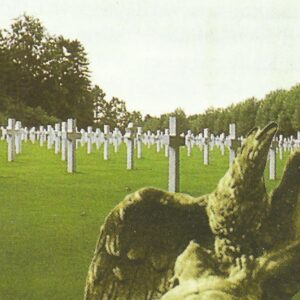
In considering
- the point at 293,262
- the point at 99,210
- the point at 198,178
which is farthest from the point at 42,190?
the point at 293,262

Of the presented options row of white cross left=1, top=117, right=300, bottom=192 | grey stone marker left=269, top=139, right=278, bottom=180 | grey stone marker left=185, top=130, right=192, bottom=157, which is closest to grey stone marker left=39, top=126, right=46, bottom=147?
row of white cross left=1, top=117, right=300, bottom=192

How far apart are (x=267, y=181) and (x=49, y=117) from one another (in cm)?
145

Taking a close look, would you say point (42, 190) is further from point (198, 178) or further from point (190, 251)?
point (190, 251)

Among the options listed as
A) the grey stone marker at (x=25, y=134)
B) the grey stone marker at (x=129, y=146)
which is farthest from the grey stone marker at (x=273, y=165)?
the grey stone marker at (x=25, y=134)

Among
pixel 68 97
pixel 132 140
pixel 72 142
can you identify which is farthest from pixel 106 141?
pixel 68 97

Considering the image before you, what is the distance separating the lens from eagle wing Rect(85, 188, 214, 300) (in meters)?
2.30

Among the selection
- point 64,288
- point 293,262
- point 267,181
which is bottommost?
point 64,288

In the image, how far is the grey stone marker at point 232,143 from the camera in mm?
2729

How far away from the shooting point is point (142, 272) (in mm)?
2453

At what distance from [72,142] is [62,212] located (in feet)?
3.63

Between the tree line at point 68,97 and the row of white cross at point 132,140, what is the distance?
0.04m

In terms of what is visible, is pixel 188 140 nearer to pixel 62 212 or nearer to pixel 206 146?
pixel 206 146

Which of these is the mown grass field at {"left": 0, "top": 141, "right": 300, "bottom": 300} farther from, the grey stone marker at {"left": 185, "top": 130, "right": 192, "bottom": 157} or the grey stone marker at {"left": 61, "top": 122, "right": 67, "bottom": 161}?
the grey stone marker at {"left": 61, "top": 122, "right": 67, "bottom": 161}

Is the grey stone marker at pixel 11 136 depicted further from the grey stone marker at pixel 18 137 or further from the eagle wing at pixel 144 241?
the eagle wing at pixel 144 241
